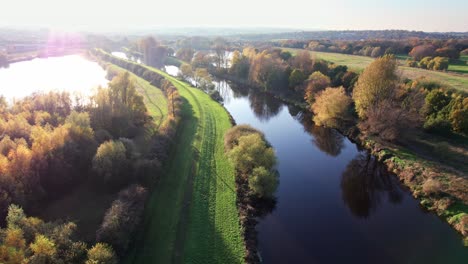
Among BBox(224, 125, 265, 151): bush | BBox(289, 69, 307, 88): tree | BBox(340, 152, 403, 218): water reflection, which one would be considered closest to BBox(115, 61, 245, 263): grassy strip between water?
BBox(224, 125, 265, 151): bush

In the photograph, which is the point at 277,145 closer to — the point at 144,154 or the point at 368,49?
the point at 144,154

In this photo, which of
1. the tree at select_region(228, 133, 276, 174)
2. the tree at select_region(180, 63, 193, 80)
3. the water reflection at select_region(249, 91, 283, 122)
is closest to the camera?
the tree at select_region(228, 133, 276, 174)

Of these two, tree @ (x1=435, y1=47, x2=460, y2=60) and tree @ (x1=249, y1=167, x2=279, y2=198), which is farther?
tree @ (x1=435, y1=47, x2=460, y2=60)

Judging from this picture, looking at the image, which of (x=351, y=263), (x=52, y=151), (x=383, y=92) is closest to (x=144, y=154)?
(x=52, y=151)

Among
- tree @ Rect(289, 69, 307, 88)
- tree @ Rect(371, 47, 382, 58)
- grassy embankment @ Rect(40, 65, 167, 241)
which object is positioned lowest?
grassy embankment @ Rect(40, 65, 167, 241)

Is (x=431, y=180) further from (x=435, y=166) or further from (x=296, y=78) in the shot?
(x=296, y=78)

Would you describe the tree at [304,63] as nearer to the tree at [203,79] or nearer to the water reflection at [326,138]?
the water reflection at [326,138]

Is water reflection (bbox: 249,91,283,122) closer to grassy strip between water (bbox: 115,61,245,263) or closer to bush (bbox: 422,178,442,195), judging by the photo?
grassy strip between water (bbox: 115,61,245,263)
